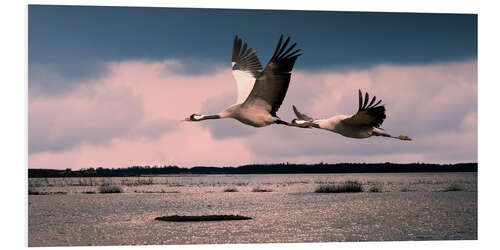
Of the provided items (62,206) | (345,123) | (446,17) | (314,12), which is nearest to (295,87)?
(314,12)

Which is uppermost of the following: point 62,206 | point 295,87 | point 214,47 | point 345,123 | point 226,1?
point 226,1

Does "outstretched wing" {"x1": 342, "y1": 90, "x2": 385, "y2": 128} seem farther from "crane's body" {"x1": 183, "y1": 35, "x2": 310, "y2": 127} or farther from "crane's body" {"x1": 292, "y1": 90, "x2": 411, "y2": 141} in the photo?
"crane's body" {"x1": 183, "y1": 35, "x2": 310, "y2": 127}

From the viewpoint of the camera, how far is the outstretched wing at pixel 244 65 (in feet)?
23.7

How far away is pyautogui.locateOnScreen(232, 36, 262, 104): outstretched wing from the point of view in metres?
7.22

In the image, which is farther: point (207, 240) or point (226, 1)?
point (207, 240)

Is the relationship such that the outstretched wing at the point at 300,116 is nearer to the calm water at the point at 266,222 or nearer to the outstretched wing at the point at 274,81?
the outstretched wing at the point at 274,81

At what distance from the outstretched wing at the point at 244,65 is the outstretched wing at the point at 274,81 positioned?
0.69 m

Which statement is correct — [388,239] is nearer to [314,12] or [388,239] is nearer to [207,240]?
[207,240]

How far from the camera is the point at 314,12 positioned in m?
7.78

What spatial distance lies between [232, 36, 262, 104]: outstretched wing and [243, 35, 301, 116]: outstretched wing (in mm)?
694

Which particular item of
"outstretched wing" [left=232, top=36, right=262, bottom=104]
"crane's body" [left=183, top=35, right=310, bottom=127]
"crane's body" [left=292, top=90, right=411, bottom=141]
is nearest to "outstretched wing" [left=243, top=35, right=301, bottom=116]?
"crane's body" [left=183, top=35, right=310, bottom=127]

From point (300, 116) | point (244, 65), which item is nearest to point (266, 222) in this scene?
point (244, 65)

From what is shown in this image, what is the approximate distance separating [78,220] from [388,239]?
648 cm

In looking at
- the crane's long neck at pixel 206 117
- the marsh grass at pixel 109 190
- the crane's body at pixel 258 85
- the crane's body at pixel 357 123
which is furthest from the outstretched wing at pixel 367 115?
the marsh grass at pixel 109 190
